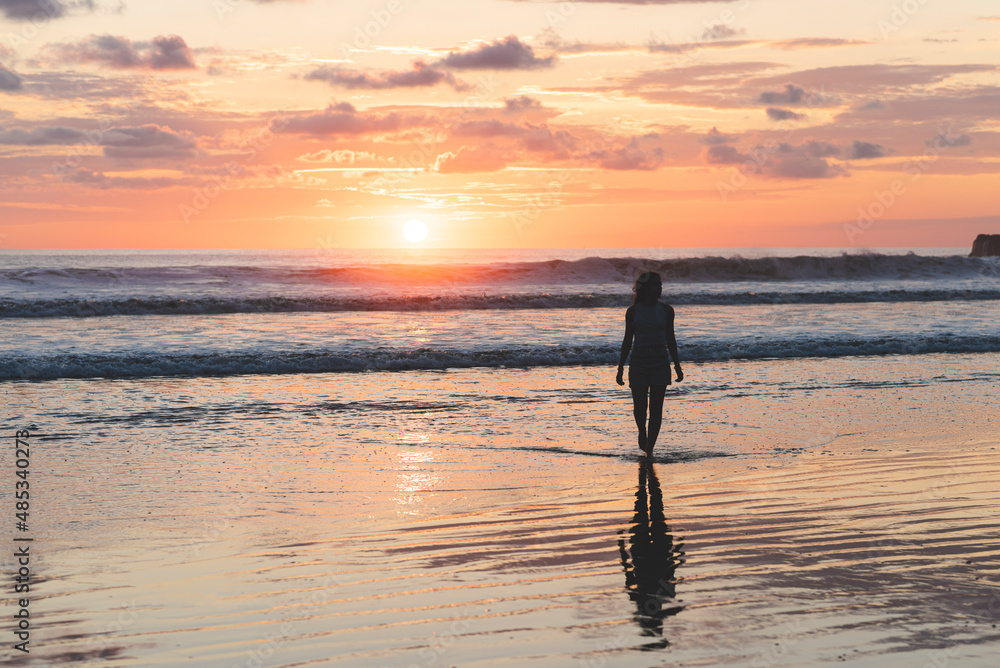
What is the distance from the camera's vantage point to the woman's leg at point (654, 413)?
344 inches

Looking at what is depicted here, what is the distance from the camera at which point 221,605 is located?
4633mm

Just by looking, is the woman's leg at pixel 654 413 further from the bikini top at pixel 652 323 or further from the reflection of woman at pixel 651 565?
the reflection of woman at pixel 651 565

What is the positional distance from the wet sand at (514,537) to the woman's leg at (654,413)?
8.1 inches

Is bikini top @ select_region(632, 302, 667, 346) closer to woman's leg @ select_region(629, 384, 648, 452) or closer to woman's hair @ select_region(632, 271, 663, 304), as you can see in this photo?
woman's hair @ select_region(632, 271, 663, 304)

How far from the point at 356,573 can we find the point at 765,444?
18.6 feet

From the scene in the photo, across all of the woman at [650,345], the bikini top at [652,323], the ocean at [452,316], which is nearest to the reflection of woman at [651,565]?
the woman at [650,345]

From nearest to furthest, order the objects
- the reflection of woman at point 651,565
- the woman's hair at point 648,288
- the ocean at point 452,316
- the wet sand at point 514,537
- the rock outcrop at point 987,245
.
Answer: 1. the wet sand at point 514,537
2. the reflection of woman at point 651,565
3. the woman's hair at point 648,288
4. the ocean at point 452,316
5. the rock outcrop at point 987,245

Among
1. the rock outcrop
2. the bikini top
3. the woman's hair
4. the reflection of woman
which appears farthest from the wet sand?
the rock outcrop

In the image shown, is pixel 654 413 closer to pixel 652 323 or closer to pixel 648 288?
pixel 652 323

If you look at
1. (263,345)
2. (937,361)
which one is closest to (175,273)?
(263,345)

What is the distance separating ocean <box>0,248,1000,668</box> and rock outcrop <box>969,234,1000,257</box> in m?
74.2

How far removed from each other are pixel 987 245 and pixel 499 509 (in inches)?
3581

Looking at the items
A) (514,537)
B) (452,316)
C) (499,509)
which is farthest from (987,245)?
(514,537)

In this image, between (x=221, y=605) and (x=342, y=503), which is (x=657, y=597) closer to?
(x=221, y=605)
